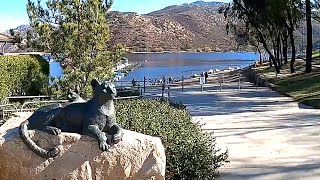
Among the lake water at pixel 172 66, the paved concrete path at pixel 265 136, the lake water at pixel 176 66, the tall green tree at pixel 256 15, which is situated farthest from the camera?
the lake water at pixel 176 66

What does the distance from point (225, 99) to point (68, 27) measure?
11.3m

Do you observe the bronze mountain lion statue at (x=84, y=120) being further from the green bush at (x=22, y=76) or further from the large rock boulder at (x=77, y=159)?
the green bush at (x=22, y=76)

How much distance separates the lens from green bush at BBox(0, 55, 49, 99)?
2000 cm

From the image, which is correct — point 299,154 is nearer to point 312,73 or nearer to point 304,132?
point 304,132

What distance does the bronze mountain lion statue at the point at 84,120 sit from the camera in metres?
5.83

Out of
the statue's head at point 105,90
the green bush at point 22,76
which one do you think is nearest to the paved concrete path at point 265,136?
the statue's head at point 105,90

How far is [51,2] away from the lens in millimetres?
16672

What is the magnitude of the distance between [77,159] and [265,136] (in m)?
8.05

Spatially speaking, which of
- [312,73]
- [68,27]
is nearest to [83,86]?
[68,27]

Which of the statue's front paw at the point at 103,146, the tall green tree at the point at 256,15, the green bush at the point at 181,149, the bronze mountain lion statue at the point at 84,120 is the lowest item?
the green bush at the point at 181,149

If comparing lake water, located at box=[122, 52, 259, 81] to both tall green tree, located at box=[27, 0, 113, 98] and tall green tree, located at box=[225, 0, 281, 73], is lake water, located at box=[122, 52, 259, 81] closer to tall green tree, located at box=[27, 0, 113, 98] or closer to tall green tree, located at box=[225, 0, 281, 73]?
tall green tree, located at box=[225, 0, 281, 73]

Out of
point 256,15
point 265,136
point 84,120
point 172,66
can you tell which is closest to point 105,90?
point 84,120

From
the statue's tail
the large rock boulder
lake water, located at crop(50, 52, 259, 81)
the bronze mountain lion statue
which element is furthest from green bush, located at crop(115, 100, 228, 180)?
lake water, located at crop(50, 52, 259, 81)

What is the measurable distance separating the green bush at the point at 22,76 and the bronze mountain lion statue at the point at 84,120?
1351 cm
